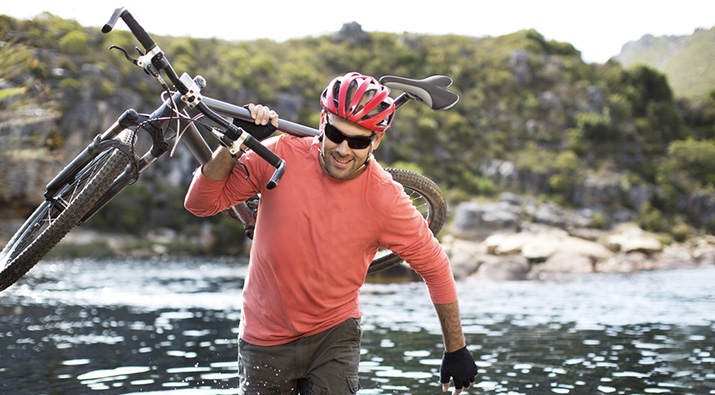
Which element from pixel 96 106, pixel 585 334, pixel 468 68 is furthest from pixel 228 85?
pixel 585 334

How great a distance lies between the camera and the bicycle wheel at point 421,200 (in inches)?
249

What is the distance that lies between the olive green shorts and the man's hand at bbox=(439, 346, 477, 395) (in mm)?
588

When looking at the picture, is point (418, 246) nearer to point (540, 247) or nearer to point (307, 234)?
point (307, 234)

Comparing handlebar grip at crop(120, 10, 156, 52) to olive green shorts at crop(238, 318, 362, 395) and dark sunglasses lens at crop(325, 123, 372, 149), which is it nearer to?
dark sunglasses lens at crop(325, 123, 372, 149)

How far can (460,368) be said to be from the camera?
403 cm

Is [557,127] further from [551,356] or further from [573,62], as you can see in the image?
[551,356]

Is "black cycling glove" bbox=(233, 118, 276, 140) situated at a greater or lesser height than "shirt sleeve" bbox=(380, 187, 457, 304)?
greater

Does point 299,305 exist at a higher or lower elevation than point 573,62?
lower

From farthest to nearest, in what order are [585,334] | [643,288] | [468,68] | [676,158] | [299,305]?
[468,68] < [676,158] < [643,288] < [585,334] < [299,305]

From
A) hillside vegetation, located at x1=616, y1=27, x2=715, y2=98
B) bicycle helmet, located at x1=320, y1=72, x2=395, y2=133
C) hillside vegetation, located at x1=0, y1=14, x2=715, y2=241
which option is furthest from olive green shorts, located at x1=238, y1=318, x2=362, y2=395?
hillside vegetation, located at x1=0, y1=14, x2=715, y2=241

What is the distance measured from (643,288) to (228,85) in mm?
52599

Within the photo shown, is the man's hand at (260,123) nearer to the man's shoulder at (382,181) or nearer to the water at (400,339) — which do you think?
the man's shoulder at (382,181)

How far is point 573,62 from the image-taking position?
88500 mm

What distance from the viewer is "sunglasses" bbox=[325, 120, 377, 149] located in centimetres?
375
